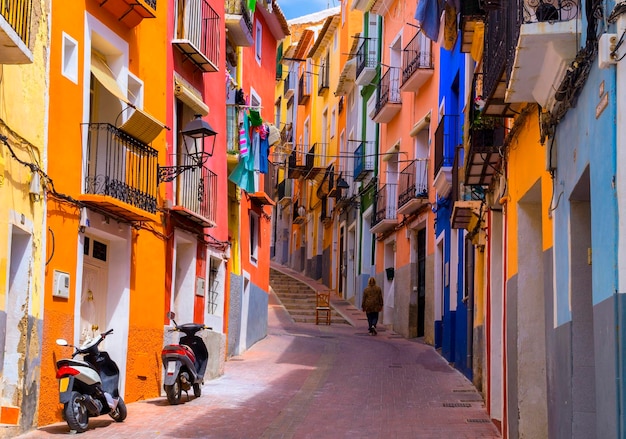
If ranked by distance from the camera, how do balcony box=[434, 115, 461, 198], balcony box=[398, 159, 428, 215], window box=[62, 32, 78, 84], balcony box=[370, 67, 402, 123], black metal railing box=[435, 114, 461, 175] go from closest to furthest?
window box=[62, 32, 78, 84] → balcony box=[434, 115, 461, 198] → black metal railing box=[435, 114, 461, 175] → balcony box=[398, 159, 428, 215] → balcony box=[370, 67, 402, 123]

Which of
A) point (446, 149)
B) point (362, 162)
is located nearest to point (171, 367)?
point (446, 149)

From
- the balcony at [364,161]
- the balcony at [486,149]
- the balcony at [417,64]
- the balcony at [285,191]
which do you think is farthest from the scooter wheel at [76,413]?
the balcony at [285,191]

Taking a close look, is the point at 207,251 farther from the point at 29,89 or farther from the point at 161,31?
the point at 29,89

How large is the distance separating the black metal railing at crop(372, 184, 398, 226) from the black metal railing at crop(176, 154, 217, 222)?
11.0 meters

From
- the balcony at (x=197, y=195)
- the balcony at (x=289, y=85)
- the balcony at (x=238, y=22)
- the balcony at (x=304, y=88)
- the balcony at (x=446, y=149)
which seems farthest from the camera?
the balcony at (x=289, y=85)

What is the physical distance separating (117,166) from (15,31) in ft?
15.7

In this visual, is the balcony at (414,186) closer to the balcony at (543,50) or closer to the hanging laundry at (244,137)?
the hanging laundry at (244,137)

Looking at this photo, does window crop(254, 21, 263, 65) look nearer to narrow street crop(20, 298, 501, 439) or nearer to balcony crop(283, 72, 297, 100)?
narrow street crop(20, 298, 501, 439)

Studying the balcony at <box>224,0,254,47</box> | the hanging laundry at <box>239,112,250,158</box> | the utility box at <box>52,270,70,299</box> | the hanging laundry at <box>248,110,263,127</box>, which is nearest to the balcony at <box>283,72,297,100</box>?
the hanging laundry at <box>248,110,263,127</box>

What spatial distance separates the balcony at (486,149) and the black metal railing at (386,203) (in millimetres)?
15708

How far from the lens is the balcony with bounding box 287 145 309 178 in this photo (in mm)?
46625

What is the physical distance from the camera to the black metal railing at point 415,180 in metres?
26.6

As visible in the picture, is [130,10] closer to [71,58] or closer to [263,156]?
[71,58]

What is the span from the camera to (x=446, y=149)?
73.3 ft
